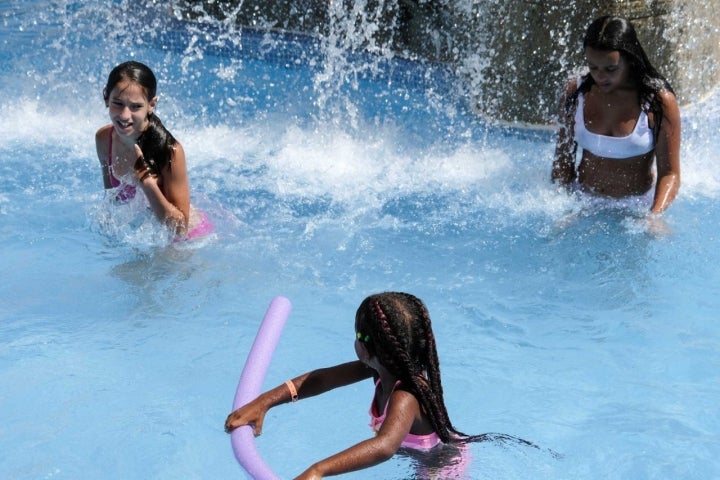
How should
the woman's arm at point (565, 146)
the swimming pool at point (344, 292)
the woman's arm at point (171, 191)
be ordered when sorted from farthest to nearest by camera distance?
the woman's arm at point (565, 146), the woman's arm at point (171, 191), the swimming pool at point (344, 292)

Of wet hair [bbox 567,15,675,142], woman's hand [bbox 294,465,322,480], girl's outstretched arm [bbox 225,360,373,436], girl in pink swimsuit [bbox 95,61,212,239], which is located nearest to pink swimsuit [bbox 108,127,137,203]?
girl in pink swimsuit [bbox 95,61,212,239]

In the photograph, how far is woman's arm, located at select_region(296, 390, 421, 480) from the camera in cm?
258

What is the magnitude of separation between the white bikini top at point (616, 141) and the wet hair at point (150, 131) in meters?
2.08

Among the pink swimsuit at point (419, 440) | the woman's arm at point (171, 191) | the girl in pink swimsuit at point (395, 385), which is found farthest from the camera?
the woman's arm at point (171, 191)

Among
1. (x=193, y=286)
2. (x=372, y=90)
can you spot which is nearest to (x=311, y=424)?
(x=193, y=286)

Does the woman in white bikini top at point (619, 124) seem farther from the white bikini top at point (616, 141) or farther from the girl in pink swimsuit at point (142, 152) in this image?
the girl in pink swimsuit at point (142, 152)

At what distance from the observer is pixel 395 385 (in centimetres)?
287

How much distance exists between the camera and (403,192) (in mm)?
5809

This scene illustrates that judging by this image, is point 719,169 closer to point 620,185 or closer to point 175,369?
point 620,185

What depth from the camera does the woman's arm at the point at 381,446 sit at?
2.58 meters

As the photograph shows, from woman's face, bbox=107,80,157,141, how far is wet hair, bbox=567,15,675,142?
210 cm

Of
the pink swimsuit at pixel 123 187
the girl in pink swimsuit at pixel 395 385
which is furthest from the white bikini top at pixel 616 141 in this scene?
the girl in pink swimsuit at pixel 395 385

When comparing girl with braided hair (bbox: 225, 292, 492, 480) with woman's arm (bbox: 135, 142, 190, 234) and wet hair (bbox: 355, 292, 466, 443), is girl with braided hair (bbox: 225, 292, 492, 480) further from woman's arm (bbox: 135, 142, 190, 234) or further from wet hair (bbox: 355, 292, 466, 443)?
woman's arm (bbox: 135, 142, 190, 234)

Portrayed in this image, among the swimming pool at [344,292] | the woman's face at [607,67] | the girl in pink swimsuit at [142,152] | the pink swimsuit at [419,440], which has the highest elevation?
the woman's face at [607,67]
